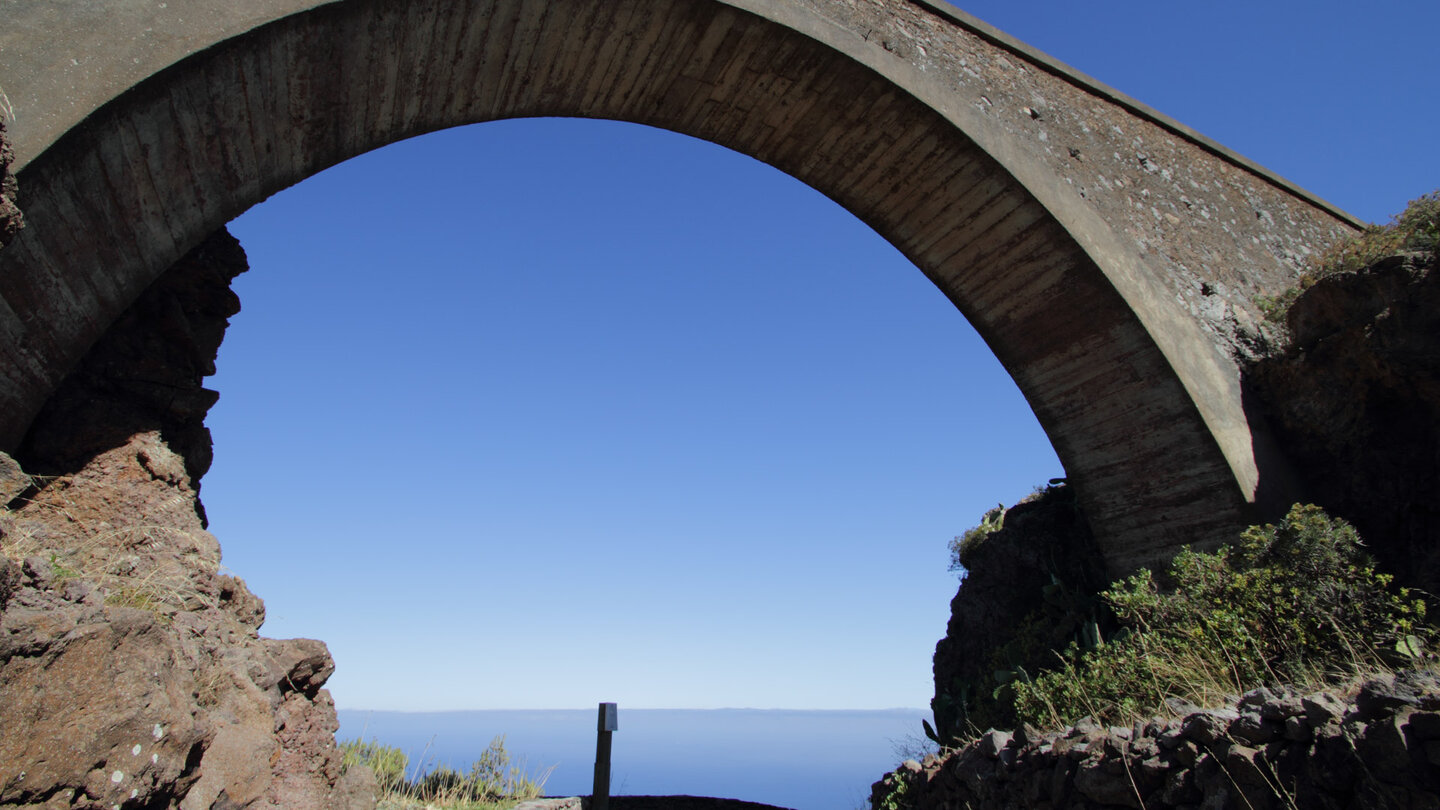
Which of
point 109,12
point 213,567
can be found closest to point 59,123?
point 109,12

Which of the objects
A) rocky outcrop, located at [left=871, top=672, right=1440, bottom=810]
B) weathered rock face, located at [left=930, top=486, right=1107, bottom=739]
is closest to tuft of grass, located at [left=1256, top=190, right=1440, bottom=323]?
weathered rock face, located at [left=930, top=486, right=1107, bottom=739]

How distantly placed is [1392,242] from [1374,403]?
1.14 m

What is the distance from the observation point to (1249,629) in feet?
15.1

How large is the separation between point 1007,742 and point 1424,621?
7.77 ft

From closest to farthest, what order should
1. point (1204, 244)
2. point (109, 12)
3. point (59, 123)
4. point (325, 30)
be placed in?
point (59, 123)
point (109, 12)
point (325, 30)
point (1204, 244)

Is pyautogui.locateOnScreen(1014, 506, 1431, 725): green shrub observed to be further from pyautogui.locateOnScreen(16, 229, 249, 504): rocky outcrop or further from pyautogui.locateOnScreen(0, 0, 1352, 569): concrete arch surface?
pyautogui.locateOnScreen(16, 229, 249, 504): rocky outcrop

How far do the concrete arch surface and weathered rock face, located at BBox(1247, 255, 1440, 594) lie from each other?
53 cm

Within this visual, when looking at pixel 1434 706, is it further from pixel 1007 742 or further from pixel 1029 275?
pixel 1029 275

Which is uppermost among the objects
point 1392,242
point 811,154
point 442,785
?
point 811,154

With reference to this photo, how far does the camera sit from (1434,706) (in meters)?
2.56

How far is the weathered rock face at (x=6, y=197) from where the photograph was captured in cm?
249

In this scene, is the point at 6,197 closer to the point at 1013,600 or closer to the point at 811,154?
the point at 811,154

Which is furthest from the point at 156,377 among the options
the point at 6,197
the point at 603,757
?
the point at 603,757

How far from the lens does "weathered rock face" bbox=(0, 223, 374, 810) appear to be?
7.66 ft
